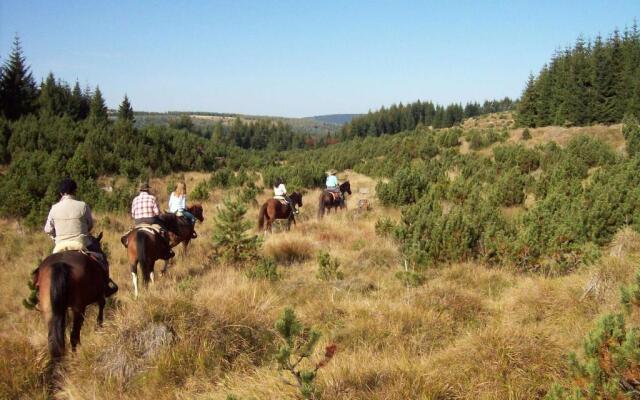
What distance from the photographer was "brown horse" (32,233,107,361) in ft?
14.4

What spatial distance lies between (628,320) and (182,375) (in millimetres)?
4200

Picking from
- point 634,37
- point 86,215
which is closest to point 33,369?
point 86,215

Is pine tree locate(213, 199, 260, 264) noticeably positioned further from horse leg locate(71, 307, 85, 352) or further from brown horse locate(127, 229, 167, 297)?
horse leg locate(71, 307, 85, 352)

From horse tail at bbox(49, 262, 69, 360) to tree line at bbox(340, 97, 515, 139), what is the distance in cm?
9880

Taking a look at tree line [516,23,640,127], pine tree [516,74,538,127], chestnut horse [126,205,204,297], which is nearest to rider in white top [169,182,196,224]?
chestnut horse [126,205,204,297]

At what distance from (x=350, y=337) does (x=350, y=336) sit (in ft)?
0.06

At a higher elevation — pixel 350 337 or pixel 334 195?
pixel 334 195

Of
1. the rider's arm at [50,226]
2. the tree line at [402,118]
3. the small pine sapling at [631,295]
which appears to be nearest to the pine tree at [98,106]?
the rider's arm at [50,226]

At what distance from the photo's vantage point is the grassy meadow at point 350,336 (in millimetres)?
3434

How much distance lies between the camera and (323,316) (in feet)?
17.9

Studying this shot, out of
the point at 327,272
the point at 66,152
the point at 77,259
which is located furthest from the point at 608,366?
the point at 66,152

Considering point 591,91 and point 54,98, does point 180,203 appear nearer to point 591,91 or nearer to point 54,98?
point 54,98

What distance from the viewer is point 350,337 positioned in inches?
185

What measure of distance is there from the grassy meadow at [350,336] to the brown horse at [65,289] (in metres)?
0.24
